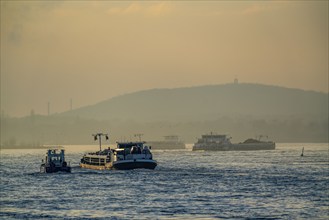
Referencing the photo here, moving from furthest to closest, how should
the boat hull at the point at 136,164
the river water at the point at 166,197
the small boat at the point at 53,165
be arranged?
1. the boat hull at the point at 136,164
2. the small boat at the point at 53,165
3. the river water at the point at 166,197

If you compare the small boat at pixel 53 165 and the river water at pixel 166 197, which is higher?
the small boat at pixel 53 165

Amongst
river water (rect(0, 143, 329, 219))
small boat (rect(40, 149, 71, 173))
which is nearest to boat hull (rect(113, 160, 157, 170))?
small boat (rect(40, 149, 71, 173))

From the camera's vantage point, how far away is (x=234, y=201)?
109 meters

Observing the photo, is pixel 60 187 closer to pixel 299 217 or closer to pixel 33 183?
pixel 33 183

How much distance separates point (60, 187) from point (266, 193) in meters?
35.5

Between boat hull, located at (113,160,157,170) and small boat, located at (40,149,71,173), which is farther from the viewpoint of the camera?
boat hull, located at (113,160,157,170)

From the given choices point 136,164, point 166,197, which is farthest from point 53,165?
point 166,197

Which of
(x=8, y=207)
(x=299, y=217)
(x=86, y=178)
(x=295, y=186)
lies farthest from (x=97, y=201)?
(x=86, y=178)

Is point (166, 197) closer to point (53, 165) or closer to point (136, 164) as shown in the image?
point (53, 165)

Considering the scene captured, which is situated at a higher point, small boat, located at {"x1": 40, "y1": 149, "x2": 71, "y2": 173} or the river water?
small boat, located at {"x1": 40, "y1": 149, "x2": 71, "y2": 173}

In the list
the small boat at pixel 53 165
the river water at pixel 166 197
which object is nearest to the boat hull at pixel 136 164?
the small boat at pixel 53 165

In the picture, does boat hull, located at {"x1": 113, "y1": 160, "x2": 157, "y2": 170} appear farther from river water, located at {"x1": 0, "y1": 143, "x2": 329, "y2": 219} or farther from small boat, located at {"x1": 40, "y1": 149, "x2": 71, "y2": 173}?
river water, located at {"x1": 0, "y1": 143, "x2": 329, "y2": 219}

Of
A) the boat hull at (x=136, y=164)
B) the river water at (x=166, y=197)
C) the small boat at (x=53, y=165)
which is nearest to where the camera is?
the river water at (x=166, y=197)

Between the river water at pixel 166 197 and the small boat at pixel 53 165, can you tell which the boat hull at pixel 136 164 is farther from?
the river water at pixel 166 197
